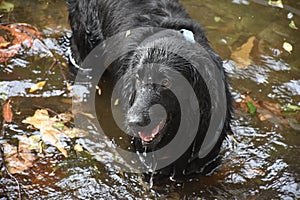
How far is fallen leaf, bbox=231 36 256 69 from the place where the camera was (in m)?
6.12

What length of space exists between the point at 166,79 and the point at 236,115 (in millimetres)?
1460

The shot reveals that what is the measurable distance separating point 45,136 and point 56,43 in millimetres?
1618

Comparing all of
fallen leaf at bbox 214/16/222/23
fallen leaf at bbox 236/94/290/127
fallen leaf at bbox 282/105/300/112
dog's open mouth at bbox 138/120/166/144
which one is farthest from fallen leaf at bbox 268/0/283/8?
dog's open mouth at bbox 138/120/166/144

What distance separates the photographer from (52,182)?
4629 millimetres

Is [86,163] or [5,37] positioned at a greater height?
[5,37]

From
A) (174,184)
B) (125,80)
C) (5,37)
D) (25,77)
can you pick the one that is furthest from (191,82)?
(5,37)

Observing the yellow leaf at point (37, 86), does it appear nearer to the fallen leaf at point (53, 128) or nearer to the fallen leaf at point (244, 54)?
the fallen leaf at point (53, 128)

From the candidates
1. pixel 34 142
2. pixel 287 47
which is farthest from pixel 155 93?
pixel 287 47

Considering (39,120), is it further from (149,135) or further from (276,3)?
(276,3)

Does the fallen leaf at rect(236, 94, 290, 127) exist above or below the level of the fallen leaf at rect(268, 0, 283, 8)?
below

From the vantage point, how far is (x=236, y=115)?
5.42 meters

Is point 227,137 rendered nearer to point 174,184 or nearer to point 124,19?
point 174,184

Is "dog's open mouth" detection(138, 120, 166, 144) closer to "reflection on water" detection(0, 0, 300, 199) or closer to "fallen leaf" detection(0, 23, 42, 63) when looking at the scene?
"reflection on water" detection(0, 0, 300, 199)

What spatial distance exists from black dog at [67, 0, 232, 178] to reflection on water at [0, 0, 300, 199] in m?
0.30
